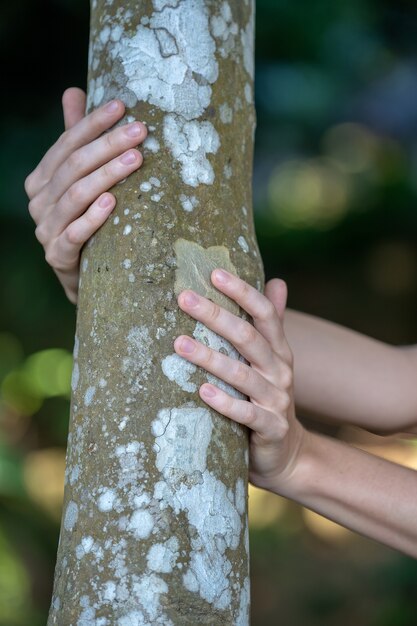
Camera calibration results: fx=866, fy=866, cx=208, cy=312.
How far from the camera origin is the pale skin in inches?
41.9

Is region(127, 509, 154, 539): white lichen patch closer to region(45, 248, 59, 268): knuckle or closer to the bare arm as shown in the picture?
the bare arm

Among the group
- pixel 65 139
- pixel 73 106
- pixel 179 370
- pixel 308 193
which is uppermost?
pixel 308 193

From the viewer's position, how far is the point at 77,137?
115cm

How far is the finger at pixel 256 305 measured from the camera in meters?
1.06

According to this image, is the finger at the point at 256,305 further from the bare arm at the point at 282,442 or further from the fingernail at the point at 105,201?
the fingernail at the point at 105,201

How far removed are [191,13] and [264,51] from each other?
236 cm

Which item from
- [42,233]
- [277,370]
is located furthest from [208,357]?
[42,233]

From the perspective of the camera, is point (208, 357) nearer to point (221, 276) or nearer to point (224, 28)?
point (221, 276)

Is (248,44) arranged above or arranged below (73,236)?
above

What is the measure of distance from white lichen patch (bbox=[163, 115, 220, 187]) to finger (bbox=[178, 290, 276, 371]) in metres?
0.16

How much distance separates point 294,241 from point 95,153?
3.04m

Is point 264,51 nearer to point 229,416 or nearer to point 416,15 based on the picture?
point 416,15

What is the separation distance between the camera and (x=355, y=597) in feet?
15.1

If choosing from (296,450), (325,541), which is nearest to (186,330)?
(296,450)
